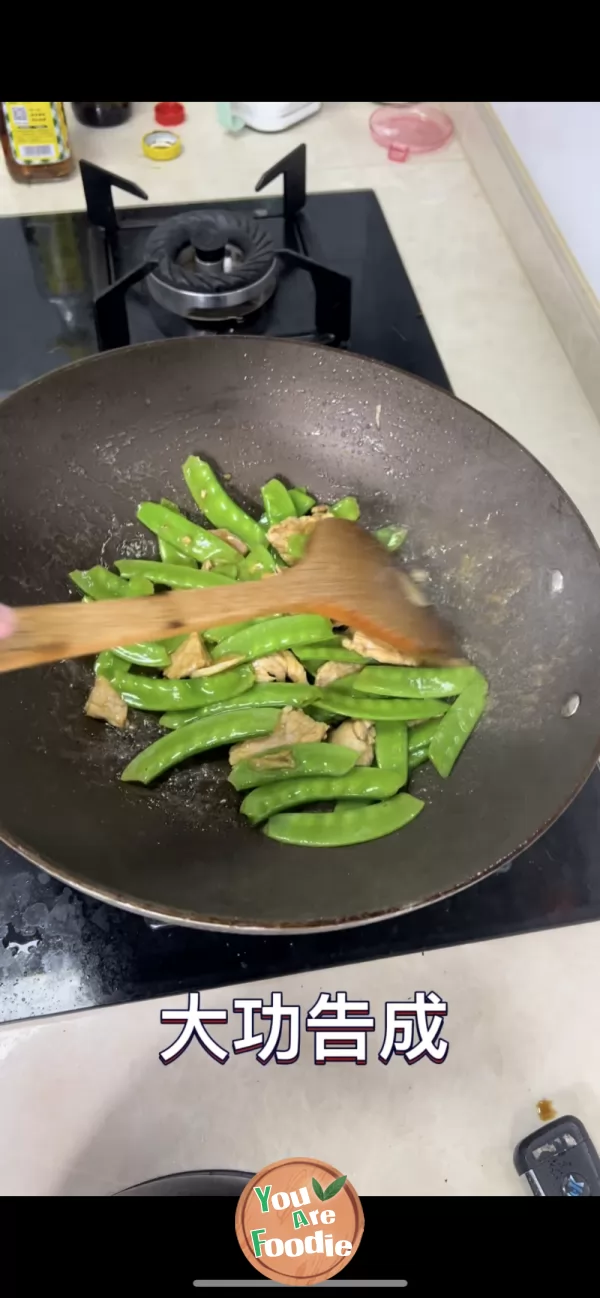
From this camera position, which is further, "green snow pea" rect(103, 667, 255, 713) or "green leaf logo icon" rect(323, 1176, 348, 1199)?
"green snow pea" rect(103, 667, 255, 713)

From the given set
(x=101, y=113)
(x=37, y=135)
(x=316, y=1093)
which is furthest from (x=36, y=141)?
(x=316, y=1093)

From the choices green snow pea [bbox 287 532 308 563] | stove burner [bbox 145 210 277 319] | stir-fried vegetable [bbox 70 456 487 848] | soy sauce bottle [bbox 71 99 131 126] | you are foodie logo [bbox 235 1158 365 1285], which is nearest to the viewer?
you are foodie logo [bbox 235 1158 365 1285]

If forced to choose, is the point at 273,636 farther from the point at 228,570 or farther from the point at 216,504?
the point at 216,504

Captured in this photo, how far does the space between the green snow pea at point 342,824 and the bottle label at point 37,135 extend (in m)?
1.76

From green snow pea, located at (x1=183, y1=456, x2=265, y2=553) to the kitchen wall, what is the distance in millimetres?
983

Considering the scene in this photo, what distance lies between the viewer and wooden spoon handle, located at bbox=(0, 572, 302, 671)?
1126mm

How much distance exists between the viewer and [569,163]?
1916 millimetres

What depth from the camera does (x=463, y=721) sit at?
4.22ft

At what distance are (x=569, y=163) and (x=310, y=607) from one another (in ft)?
4.21

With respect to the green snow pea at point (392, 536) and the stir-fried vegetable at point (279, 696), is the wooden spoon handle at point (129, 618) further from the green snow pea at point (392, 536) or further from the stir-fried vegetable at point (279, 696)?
the green snow pea at point (392, 536)

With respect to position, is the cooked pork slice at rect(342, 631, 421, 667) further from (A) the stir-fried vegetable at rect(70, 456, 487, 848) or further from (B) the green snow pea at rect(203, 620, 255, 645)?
(B) the green snow pea at rect(203, 620, 255, 645)

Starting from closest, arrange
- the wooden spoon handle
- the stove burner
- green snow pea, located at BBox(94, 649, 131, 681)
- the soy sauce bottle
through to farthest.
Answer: the wooden spoon handle < green snow pea, located at BBox(94, 649, 131, 681) < the stove burner < the soy sauce bottle

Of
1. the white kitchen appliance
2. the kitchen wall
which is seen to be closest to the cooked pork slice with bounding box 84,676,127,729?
the kitchen wall

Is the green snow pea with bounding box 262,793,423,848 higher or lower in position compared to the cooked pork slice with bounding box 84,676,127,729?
lower
